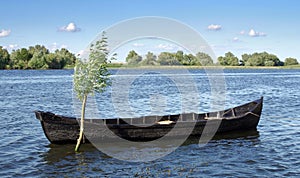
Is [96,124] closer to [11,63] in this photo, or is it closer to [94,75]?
[94,75]

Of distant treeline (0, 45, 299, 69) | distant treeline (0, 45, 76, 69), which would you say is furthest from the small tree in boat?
distant treeline (0, 45, 76, 69)

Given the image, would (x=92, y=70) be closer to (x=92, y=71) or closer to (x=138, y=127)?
(x=92, y=71)

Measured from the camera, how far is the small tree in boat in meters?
16.9

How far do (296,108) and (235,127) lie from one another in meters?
15.0

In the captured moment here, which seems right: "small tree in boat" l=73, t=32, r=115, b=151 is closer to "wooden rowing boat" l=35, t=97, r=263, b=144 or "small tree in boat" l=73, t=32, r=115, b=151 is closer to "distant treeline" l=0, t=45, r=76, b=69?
"wooden rowing boat" l=35, t=97, r=263, b=144

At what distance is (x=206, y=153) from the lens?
17.1 m

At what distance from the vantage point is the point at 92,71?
55.2 feet

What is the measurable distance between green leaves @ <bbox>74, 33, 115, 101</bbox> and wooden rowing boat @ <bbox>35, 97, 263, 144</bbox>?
6.03ft

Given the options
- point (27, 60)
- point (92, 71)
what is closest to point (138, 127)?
point (92, 71)

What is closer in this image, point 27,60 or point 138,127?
point 138,127

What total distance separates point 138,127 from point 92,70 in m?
4.05

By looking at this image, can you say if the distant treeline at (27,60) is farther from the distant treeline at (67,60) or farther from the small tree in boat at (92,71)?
the small tree in boat at (92,71)

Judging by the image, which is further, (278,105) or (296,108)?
(278,105)

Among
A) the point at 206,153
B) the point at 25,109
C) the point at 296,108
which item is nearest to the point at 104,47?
the point at 206,153
